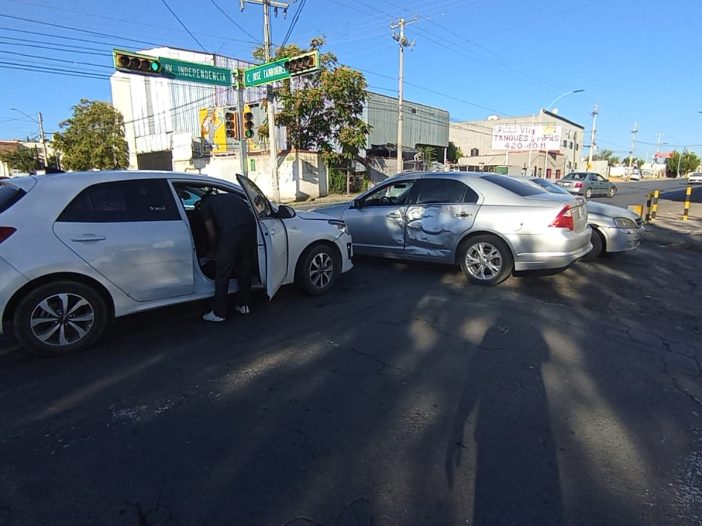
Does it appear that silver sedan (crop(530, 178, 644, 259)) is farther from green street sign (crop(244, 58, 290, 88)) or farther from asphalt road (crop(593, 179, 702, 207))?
asphalt road (crop(593, 179, 702, 207))

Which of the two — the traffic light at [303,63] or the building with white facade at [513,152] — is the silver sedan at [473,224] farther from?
the building with white facade at [513,152]

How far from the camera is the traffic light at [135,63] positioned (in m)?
14.1

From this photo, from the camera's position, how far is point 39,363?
399cm

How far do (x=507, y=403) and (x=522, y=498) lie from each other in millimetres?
1009

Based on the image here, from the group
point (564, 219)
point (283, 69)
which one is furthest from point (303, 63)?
point (564, 219)

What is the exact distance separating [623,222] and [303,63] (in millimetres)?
12280

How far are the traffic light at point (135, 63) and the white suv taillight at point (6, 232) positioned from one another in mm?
12604

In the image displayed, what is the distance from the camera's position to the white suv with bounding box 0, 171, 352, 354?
386cm

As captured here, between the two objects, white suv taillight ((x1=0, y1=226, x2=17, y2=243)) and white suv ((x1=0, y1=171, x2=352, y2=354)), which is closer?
white suv taillight ((x1=0, y1=226, x2=17, y2=243))

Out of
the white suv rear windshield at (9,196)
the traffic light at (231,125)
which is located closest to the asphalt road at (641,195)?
the traffic light at (231,125)

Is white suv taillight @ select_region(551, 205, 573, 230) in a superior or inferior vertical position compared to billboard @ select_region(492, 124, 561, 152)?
inferior

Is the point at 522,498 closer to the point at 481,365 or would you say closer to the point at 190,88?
the point at 481,365

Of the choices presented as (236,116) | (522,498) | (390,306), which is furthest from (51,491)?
(236,116)

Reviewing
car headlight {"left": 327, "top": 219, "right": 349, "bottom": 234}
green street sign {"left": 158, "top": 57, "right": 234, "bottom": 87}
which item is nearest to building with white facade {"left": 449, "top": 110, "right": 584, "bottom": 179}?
green street sign {"left": 158, "top": 57, "right": 234, "bottom": 87}
